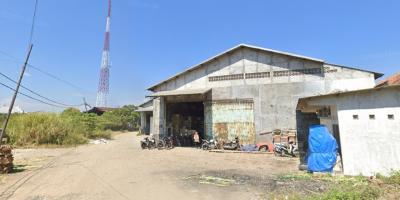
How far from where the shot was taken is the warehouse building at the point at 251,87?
16500 millimetres

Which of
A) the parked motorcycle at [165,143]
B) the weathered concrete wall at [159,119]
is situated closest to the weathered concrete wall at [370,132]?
the parked motorcycle at [165,143]

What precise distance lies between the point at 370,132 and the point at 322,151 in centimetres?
158

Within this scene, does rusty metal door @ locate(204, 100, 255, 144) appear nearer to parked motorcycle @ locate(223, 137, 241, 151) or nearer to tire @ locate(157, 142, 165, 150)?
parked motorcycle @ locate(223, 137, 241, 151)

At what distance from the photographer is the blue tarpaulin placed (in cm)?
930

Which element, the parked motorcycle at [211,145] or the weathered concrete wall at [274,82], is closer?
the weathered concrete wall at [274,82]

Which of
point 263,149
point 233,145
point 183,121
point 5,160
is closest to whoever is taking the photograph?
point 5,160

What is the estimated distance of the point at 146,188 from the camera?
807 cm

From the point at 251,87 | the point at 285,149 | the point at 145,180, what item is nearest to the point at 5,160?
the point at 145,180

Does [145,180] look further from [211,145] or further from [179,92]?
[179,92]

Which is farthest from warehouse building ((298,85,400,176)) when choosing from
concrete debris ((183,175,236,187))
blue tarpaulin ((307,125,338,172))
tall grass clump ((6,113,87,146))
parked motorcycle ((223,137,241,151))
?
tall grass clump ((6,113,87,146))

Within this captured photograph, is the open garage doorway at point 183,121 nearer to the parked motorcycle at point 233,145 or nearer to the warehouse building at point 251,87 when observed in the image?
the warehouse building at point 251,87

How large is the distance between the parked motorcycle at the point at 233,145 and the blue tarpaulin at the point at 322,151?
27.0 ft

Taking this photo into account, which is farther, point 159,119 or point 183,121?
point 183,121

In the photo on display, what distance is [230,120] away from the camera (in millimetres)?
18781
